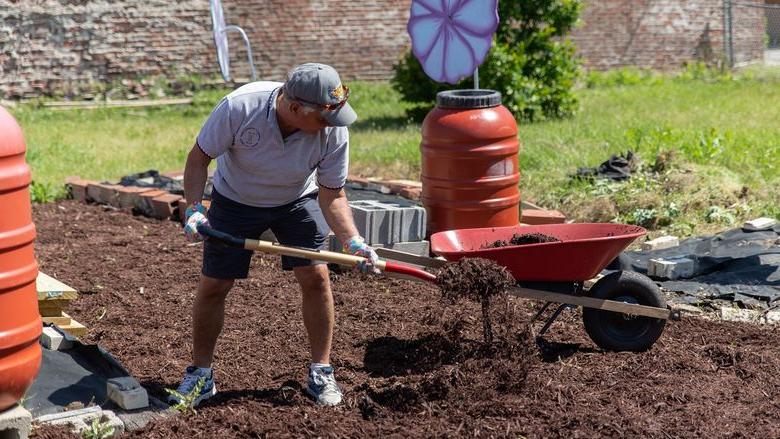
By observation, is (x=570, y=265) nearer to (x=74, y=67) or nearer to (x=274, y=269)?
(x=274, y=269)

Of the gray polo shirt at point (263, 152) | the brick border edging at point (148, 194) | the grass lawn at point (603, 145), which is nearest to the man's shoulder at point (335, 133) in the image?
the gray polo shirt at point (263, 152)

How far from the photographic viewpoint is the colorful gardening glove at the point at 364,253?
179 inches

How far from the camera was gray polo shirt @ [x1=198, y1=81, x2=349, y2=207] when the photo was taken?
436cm

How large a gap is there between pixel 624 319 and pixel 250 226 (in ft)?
6.63

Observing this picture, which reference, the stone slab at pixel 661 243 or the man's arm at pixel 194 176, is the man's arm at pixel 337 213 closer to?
the man's arm at pixel 194 176

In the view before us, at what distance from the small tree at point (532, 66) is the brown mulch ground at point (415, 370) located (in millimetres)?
6878

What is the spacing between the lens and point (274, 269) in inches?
289

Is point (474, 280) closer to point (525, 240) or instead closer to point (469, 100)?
point (525, 240)

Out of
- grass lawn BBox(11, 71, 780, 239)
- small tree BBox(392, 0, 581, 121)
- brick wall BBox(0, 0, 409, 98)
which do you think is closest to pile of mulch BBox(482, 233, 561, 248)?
grass lawn BBox(11, 71, 780, 239)

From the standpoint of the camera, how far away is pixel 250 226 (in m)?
4.64

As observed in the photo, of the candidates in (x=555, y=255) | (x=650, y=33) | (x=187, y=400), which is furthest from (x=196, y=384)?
(x=650, y=33)

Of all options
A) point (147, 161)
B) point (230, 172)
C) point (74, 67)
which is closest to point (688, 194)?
point (230, 172)

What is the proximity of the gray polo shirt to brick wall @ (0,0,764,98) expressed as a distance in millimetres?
12272

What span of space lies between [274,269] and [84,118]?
338 inches
